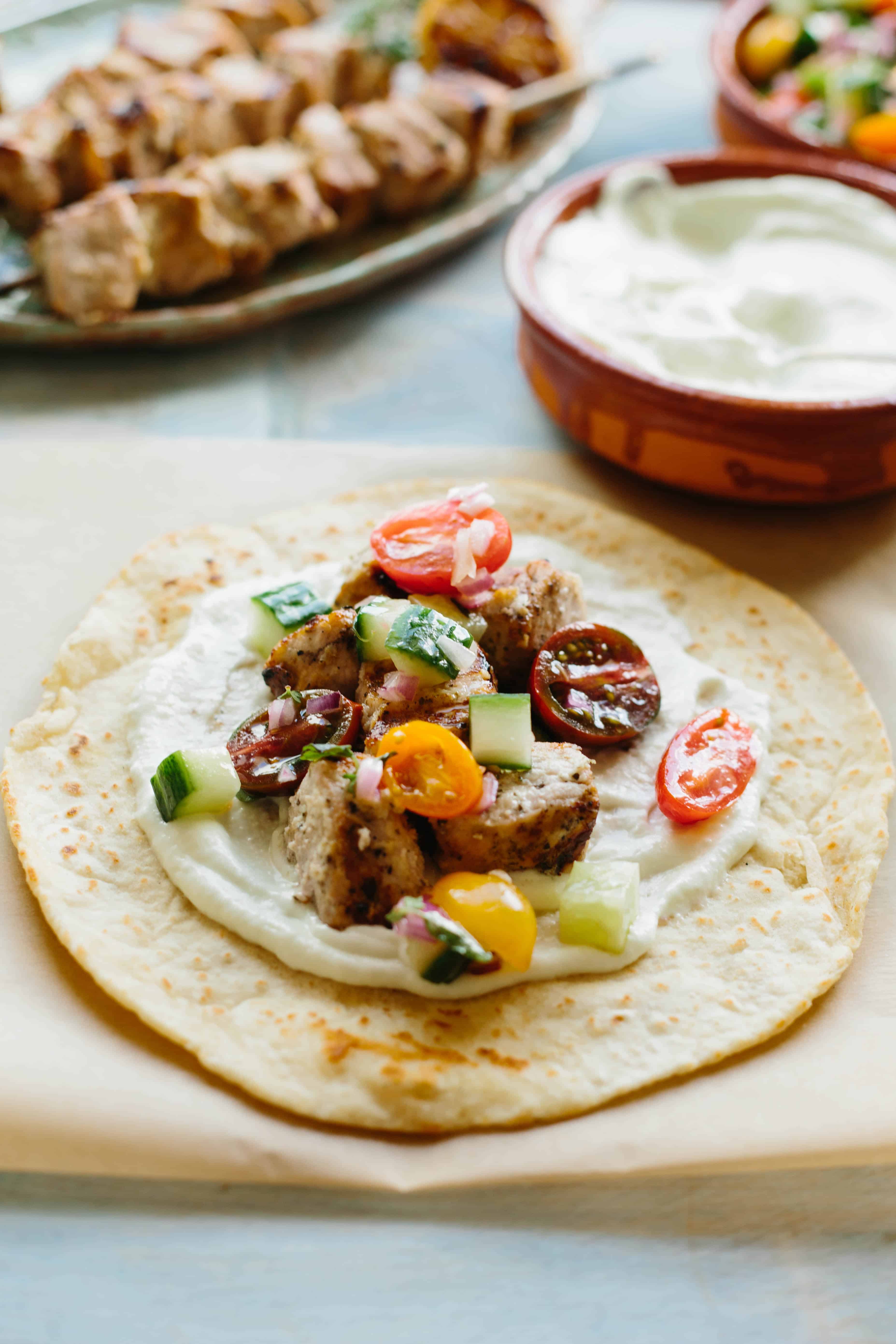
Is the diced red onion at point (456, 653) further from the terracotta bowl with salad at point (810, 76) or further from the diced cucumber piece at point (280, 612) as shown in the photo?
the terracotta bowl with salad at point (810, 76)

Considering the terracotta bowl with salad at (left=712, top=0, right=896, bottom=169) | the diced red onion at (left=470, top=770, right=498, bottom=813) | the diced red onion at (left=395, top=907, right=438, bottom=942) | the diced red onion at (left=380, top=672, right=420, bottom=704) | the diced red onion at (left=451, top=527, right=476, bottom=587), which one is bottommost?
the diced red onion at (left=395, top=907, right=438, bottom=942)

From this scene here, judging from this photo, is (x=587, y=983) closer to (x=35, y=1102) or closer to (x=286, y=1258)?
(x=286, y=1258)

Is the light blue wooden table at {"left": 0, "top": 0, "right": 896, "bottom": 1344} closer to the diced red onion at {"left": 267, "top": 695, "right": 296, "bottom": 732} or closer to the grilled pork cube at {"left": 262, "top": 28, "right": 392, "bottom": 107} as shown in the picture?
the diced red onion at {"left": 267, "top": 695, "right": 296, "bottom": 732}

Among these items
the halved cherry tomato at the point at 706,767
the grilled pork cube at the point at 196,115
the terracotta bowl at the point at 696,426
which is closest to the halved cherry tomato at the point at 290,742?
the halved cherry tomato at the point at 706,767

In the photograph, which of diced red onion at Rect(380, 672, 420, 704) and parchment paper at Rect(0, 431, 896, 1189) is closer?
parchment paper at Rect(0, 431, 896, 1189)

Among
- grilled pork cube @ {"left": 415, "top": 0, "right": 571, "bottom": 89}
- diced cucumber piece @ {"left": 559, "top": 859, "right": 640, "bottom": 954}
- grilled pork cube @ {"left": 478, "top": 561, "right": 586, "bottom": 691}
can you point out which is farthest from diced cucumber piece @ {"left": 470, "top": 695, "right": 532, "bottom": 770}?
grilled pork cube @ {"left": 415, "top": 0, "right": 571, "bottom": 89}
